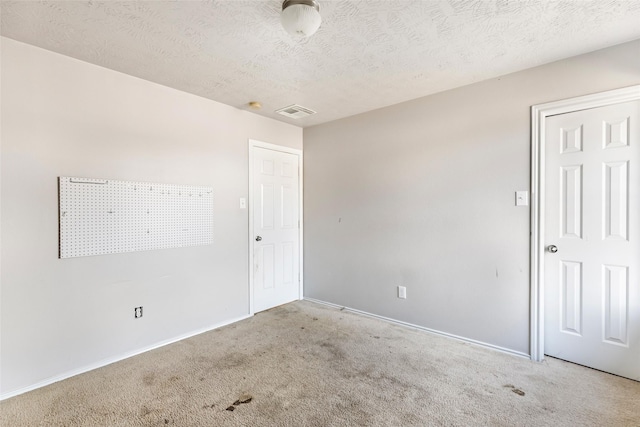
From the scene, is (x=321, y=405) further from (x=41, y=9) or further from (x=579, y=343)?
(x=41, y=9)

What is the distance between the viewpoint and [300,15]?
1538mm

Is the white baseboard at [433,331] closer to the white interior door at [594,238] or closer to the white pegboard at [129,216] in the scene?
the white interior door at [594,238]

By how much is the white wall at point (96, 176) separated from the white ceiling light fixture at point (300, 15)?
1.67m

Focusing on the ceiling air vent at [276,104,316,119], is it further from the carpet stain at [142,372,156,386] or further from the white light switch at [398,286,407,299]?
the carpet stain at [142,372,156,386]

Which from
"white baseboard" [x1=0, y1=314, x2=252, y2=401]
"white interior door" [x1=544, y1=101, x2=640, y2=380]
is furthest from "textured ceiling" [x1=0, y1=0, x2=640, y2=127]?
"white baseboard" [x1=0, y1=314, x2=252, y2=401]

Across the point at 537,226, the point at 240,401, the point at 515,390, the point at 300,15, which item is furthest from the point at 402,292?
the point at 300,15

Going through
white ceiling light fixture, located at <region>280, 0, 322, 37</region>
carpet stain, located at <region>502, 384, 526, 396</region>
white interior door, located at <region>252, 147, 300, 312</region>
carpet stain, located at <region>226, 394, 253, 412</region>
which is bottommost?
carpet stain, located at <region>226, 394, 253, 412</region>

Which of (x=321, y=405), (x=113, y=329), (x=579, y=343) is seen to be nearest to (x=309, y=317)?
(x=321, y=405)

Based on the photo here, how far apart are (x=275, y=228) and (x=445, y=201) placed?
6.68 ft

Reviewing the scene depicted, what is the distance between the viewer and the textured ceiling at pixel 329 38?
1658 millimetres

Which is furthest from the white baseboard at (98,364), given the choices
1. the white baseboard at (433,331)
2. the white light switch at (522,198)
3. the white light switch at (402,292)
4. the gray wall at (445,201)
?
the white light switch at (522,198)

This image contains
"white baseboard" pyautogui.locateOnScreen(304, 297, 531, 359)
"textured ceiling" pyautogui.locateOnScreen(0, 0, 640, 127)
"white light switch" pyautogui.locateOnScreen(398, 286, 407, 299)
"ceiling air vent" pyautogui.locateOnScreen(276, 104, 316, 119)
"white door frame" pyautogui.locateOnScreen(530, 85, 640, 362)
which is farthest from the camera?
"ceiling air vent" pyautogui.locateOnScreen(276, 104, 316, 119)

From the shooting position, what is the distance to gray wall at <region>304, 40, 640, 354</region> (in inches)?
95.1

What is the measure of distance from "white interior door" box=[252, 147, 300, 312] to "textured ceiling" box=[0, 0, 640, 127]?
1190 millimetres
